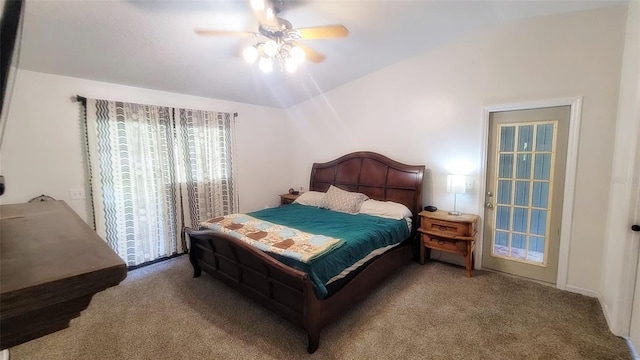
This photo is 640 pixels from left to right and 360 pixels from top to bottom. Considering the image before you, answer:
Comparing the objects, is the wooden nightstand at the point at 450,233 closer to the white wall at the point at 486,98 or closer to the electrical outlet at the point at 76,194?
the white wall at the point at 486,98

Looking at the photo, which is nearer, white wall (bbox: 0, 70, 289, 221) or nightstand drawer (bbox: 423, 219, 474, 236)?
white wall (bbox: 0, 70, 289, 221)

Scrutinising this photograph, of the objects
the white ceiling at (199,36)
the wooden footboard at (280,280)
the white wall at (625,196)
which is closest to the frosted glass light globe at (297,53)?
the white ceiling at (199,36)

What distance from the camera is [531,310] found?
7.84 ft

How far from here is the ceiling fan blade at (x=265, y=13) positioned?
1680 mm

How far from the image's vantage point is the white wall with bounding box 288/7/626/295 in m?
2.45

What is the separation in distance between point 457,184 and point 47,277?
10.9 feet

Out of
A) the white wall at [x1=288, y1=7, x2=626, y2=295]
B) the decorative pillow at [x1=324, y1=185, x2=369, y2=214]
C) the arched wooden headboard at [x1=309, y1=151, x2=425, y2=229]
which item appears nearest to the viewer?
the white wall at [x1=288, y1=7, x2=626, y2=295]

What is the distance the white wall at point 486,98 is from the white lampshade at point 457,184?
0.22 m

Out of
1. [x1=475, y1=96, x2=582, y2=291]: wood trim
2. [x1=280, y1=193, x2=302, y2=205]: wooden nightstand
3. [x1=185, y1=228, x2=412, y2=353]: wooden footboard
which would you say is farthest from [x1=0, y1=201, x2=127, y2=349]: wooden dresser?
[x1=280, y1=193, x2=302, y2=205]: wooden nightstand

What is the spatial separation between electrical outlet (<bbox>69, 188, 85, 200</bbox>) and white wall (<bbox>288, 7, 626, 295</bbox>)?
327 centimetres

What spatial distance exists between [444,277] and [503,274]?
70cm

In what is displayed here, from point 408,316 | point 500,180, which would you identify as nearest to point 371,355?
point 408,316

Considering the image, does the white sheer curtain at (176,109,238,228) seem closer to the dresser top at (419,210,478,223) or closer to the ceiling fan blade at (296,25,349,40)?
the ceiling fan blade at (296,25,349,40)

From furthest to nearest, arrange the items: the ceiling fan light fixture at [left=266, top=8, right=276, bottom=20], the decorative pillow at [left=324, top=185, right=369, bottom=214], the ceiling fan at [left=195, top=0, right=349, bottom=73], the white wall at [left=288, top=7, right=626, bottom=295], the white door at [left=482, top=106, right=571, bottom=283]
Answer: the decorative pillow at [left=324, top=185, right=369, bottom=214], the white door at [left=482, top=106, right=571, bottom=283], the white wall at [left=288, top=7, right=626, bottom=295], the ceiling fan at [left=195, top=0, right=349, bottom=73], the ceiling fan light fixture at [left=266, top=8, right=276, bottom=20]
